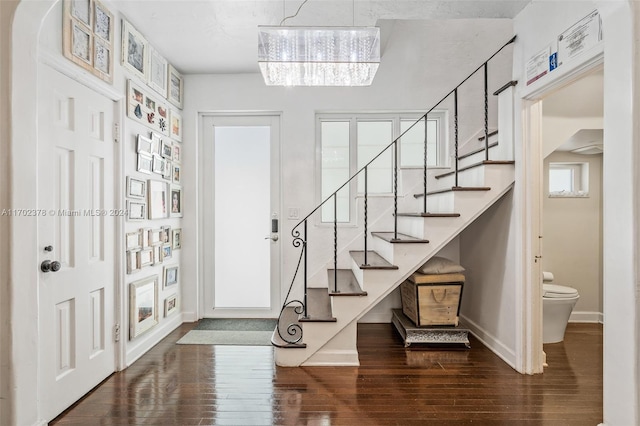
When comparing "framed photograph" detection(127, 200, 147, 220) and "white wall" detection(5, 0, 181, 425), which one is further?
"framed photograph" detection(127, 200, 147, 220)

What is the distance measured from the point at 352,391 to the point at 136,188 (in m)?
2.25

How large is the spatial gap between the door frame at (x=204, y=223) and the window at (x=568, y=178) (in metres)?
2.94

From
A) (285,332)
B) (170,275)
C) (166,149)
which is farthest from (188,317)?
(166,149)

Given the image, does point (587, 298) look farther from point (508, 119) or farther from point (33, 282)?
point (33, 282)

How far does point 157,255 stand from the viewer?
3.18m

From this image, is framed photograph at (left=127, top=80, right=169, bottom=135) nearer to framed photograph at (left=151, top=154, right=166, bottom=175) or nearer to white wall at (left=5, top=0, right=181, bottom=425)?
framed photograph at (left=151, top=154, right=166, bottom=175)

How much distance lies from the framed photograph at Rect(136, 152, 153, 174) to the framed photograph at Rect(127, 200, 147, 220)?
277 millimetres

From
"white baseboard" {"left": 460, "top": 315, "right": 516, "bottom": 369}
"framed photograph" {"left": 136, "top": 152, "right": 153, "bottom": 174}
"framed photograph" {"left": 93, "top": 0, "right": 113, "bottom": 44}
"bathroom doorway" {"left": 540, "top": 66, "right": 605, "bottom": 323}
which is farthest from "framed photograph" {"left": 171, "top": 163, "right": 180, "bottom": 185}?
"bathroom doorway" {"left": 540, "top": 66, "right": 605, "bottom": 323}

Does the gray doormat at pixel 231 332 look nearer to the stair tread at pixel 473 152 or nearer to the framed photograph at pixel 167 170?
the framed photograph at pixel 167 170

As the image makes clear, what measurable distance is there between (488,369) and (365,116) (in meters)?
2.63

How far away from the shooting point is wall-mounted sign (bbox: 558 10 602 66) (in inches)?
72.7

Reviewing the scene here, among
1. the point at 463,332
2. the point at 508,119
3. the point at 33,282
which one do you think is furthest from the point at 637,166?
the point at 33,282

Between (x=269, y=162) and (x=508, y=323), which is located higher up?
(x=269, y=162)

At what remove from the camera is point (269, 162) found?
3820 millimetres
